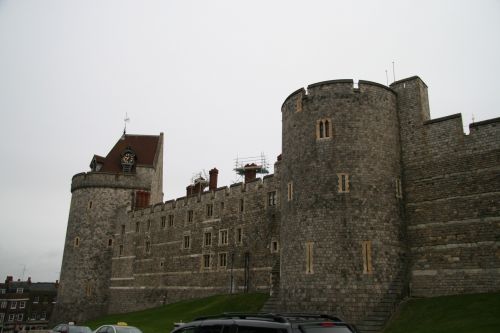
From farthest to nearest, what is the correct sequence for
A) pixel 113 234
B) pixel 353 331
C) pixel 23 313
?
1. pixel 23 313
2. pixel 113 234
3. pixel 353 331

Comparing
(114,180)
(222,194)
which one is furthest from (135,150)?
(222,194)

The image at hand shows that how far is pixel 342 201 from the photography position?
22.7 meters

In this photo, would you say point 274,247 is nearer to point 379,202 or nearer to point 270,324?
point 379,202

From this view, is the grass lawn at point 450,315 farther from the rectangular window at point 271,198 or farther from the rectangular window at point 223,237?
the rectangular window at point 223,237

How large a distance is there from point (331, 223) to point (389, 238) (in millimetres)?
3023

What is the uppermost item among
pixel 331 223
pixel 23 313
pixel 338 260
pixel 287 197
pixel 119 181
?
pixel 119 181

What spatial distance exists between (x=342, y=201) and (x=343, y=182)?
40.3 inches

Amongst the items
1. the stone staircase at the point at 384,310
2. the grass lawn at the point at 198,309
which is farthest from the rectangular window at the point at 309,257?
the grass lawn at the point at 198,309

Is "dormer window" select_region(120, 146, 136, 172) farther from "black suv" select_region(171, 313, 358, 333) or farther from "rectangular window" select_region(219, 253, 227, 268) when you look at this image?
"black suv" select_region(171, 313, 358, 333)

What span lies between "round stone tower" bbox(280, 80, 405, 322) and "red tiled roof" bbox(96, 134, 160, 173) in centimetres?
3442

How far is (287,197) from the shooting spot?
2511cm

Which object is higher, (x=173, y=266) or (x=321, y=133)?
(x=321, y=133)

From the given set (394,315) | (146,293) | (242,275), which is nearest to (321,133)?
(394,315)

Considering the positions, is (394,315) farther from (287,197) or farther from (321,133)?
(321,133)
